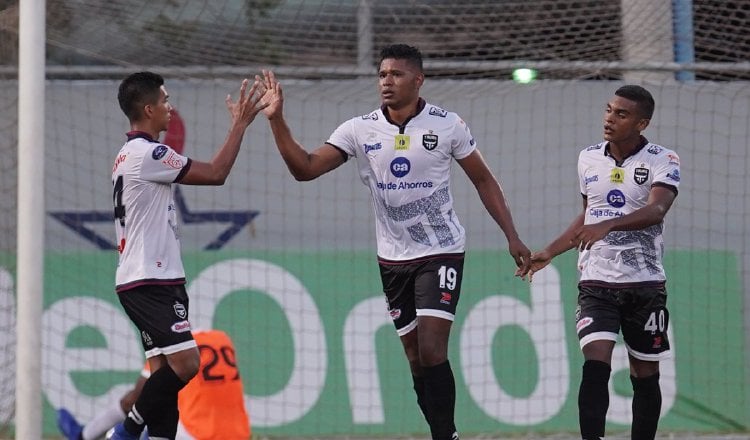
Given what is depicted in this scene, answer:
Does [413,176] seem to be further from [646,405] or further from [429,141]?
[646,405]

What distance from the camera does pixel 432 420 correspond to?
7.10m

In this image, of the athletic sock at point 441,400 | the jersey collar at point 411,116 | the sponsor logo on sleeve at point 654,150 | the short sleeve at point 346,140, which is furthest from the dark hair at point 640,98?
the athletic sock at point 441,400

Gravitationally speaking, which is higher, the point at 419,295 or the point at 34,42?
the point at 34,42

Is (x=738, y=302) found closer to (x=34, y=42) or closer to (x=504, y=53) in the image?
(x=504, y=53)

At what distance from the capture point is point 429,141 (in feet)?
24.2

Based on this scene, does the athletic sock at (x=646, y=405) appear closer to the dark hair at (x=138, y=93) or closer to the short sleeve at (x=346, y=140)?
the short sleeve at (x=346, y=140)

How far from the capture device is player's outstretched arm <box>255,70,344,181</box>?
6957 millimetres

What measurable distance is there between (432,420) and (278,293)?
4.00m

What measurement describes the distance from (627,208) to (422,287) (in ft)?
4.47

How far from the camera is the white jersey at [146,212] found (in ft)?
23.2

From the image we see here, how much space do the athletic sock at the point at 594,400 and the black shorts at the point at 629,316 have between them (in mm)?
214

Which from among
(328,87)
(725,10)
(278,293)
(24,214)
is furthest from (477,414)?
(24,214)

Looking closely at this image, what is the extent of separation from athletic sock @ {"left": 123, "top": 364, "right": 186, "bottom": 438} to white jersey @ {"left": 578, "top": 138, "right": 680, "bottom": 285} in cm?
254

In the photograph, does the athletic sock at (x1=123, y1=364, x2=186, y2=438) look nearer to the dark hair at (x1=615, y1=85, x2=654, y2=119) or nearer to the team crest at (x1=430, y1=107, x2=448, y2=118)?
the team crest at (x1=430, y1=107, x2=448, y2=118)
